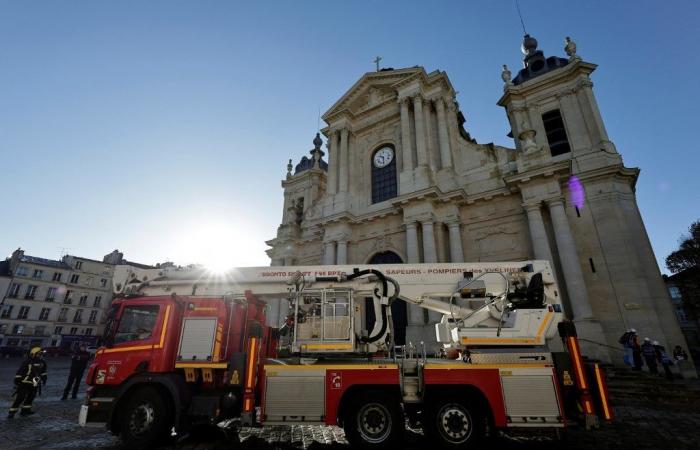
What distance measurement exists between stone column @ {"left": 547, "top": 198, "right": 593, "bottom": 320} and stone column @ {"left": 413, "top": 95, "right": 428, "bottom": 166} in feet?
22.2

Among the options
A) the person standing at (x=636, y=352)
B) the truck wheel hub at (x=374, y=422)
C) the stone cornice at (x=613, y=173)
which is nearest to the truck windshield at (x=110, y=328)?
the truck wheel hub at (x=374, y=422)

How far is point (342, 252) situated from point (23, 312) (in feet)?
144

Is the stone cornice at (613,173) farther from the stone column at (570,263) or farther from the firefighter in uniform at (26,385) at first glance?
the firefighter in uniform at (26,385)

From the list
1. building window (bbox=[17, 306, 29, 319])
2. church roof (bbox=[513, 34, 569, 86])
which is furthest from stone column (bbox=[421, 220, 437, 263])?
building window (bbox=[17, 306, 29, 319])

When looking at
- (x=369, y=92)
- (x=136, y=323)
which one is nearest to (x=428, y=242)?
(x=136, y=323)

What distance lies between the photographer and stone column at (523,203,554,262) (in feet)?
44.2

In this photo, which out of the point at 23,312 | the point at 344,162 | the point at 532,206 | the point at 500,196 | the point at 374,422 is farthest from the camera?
the point at 23,312

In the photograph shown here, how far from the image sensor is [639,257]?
13430 millimetres

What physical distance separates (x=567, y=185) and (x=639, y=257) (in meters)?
4.10

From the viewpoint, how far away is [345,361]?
577 cm

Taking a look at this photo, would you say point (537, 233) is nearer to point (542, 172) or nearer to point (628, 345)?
point (542, 172)

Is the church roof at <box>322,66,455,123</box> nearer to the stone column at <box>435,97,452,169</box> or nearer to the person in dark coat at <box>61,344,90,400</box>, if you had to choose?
the stone column at <box>435,97,452,169</box>

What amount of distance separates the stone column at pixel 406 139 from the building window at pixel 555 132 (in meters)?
7.60

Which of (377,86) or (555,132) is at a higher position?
(377,86)
